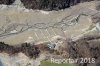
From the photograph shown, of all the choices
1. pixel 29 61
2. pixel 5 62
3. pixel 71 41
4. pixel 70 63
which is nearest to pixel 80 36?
pixel 71 41

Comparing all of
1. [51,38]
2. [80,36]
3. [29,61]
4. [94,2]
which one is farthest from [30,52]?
[94,2]

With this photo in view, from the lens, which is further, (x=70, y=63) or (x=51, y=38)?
(x=51, y=38)

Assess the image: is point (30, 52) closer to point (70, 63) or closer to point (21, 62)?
point (21, 62)

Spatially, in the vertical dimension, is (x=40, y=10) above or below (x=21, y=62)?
above

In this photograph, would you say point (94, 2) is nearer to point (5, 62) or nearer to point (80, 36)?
point (80, 36)

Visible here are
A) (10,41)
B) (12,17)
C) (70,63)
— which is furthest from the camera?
(12,17)

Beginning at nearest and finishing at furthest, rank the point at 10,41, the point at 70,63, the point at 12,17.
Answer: the point at 70,63
the point at 10,41
the point at 12,17
